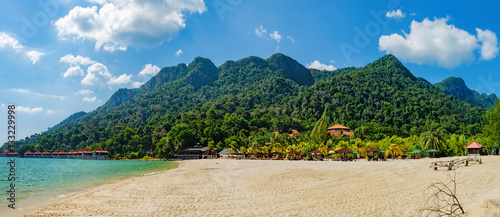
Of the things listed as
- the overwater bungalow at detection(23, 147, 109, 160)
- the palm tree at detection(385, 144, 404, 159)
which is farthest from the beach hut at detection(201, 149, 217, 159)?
the overwater bungalow at detection(23, 147, 109, 160)

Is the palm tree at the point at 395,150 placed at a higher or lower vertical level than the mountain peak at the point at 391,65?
lower

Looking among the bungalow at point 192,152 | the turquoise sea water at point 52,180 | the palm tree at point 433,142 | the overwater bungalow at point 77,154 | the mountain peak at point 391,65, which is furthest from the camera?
the mountain peak at point 391,65

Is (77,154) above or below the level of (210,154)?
below

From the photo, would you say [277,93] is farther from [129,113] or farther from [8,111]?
[8,111]

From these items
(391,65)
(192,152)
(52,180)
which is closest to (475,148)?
(52,180)

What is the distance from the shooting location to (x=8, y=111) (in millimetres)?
10977

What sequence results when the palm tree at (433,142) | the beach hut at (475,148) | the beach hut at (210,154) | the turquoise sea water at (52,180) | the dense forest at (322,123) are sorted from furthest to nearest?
the beach hut at (210,154) → the dense forest at (322,123) → the palm tree at (433,142) → the beach hut at (475,148) → the turquoise sea water at (52,180)

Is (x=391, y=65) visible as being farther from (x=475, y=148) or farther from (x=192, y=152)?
(x=192, y=152)

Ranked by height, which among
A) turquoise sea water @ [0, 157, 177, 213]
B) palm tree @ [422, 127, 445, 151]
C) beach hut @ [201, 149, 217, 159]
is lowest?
beach hut @ [201, 149, 217, 159]

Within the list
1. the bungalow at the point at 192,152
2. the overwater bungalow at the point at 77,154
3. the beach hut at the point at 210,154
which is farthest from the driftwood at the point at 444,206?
the overwater bungalow at the point at 77,154

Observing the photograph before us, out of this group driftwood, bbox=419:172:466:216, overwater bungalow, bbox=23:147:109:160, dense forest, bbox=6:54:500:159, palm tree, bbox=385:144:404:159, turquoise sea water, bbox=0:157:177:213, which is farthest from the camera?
overwater bungalow, bbox=23:147:109:160

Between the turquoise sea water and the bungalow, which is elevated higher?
the turquoise sea water

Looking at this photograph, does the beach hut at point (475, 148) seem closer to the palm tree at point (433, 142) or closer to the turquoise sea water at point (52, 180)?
the palm tree at point (433, 142)

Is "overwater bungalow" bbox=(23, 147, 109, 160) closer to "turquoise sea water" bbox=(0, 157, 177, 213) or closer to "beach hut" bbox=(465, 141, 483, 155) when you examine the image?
"turquoise sea water" bbox=(0, 157, 177, 213)
